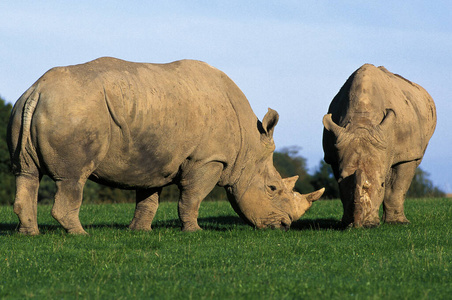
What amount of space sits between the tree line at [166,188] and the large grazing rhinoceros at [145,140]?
990 cm

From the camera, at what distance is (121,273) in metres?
7.36

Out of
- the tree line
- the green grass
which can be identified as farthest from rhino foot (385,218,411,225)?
the tree line

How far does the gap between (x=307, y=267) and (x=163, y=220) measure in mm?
7159

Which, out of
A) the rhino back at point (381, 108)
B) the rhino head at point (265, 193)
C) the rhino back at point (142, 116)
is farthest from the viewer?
the rhino back at point (381, 108)

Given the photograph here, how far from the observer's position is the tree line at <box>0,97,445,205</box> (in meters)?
35.7

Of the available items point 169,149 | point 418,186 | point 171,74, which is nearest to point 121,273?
point 169,149

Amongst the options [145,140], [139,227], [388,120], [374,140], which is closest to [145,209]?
[139,227]

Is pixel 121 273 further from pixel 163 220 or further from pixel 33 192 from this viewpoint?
pixel 163 220

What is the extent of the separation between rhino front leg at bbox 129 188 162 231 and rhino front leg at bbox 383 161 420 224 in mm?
4202

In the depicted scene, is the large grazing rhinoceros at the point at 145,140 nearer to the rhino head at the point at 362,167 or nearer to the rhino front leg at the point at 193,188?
the rhino front leg at the point at 193,188

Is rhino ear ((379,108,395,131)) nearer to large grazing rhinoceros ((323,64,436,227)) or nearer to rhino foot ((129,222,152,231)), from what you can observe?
large grazing rhinoceros ((323,64,436,227))

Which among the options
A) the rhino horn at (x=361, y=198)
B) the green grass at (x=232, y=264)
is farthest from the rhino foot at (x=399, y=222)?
the rhino horn at (x=361, y=198)

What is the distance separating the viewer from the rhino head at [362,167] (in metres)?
10.9

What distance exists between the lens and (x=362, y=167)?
1109 cm
